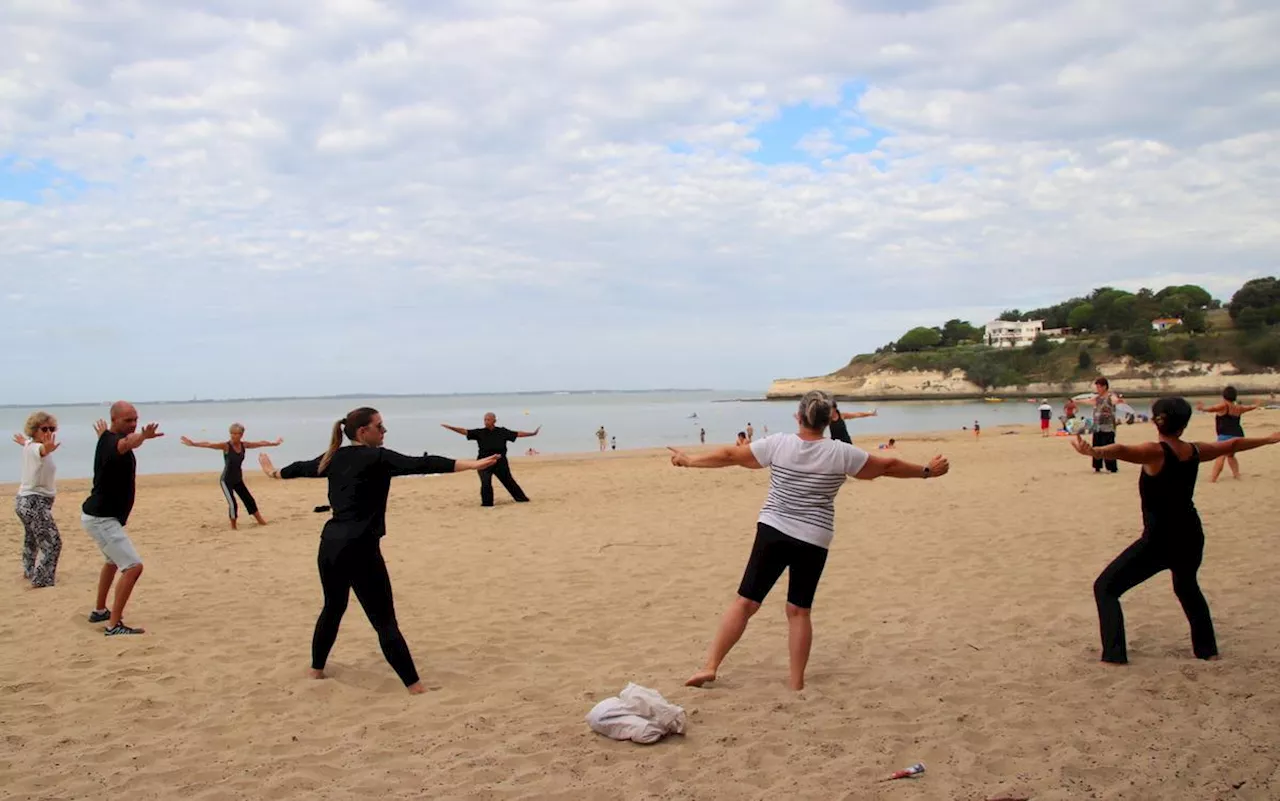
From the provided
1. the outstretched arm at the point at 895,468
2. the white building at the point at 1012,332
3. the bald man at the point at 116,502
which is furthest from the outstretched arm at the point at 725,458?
the white building at the point at 1012,332

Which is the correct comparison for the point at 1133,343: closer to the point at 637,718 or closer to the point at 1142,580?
the point at 1142,580

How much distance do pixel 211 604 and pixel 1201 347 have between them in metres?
111

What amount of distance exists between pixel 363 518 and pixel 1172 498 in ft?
15.9

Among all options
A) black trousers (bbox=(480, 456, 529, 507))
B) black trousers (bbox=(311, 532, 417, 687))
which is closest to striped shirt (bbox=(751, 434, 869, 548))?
black trousers (bbox=(311, 532, 417, 687))

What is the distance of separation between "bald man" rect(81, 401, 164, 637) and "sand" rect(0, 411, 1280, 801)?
430 mm

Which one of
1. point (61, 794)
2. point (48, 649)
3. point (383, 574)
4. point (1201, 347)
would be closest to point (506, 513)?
point (48, 649)

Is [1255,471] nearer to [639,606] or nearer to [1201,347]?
[639,606]

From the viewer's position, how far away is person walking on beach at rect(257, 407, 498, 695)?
17.1ft

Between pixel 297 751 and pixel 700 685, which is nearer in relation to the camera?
pixel 297 751

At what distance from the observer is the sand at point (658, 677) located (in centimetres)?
412

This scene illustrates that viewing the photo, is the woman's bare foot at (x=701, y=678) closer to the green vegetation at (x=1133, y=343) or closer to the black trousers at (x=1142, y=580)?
the black trousers at (x=1142, y=580)

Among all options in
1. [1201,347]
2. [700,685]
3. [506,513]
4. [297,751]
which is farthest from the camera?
[1201,347]

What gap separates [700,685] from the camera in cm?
528

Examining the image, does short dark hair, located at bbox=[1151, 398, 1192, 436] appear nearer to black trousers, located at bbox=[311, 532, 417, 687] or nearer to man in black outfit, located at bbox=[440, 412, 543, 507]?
black trousers, located at bbox=[311, 532, 417, 687]
